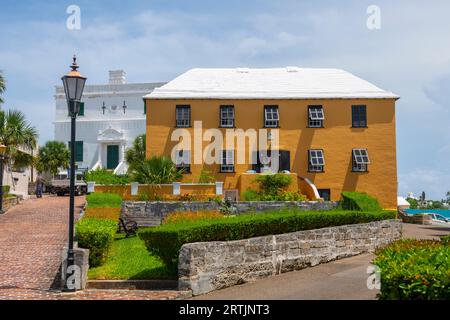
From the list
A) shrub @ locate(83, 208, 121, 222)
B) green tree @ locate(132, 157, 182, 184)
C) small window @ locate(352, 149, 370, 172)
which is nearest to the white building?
green tree @ locate(132, 157, 182, 184)

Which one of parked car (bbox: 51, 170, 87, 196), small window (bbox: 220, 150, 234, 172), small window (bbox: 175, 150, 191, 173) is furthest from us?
parked car (bbox: 51, 170, 87, 196)

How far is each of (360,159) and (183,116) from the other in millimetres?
10272

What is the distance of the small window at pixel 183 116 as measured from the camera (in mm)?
30406

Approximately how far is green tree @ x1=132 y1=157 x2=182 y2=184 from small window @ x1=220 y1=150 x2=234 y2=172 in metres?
3.46

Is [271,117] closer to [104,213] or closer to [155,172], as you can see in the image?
[155,172]

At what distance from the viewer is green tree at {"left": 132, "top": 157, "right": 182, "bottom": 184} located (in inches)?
1052

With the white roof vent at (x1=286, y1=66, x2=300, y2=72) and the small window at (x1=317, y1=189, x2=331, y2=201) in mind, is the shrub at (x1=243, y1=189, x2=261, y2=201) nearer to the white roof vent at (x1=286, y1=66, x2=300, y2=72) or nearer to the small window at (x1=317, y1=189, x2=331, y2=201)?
the small window at (x1=317, y1=189, x2=331, y2=201)

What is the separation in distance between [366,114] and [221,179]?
9.09 metres

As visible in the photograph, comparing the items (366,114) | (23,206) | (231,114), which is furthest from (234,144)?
(23,206)

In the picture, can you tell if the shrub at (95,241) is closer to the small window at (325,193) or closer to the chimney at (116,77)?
the small window at (325,193)

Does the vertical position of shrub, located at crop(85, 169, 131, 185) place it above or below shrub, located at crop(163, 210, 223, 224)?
above

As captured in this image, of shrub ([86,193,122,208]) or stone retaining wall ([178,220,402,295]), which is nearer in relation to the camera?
stone retaining wall ([178,220,402,295])

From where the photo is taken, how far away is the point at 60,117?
46.0m
